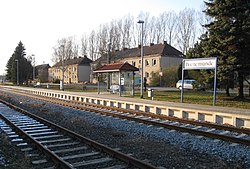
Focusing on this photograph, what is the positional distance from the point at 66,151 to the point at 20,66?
246 feet

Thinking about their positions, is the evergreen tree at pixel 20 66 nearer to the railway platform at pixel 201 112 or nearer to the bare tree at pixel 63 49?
the bare tree at pixel 63 49

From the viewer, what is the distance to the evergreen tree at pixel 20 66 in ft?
255

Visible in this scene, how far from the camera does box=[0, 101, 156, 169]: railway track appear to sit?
261 inches

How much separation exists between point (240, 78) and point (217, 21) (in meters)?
4.53

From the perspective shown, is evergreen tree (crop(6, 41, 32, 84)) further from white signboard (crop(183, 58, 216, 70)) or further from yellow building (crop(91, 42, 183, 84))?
white signboard (crop(183, 58, 216, 70))

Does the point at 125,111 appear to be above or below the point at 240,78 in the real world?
below

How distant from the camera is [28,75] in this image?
79625 mm

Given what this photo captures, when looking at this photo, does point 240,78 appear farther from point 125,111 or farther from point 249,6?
point 125,111

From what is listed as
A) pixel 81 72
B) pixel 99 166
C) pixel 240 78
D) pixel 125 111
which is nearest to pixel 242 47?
pixel 240 78

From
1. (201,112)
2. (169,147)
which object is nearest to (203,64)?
(201,112)

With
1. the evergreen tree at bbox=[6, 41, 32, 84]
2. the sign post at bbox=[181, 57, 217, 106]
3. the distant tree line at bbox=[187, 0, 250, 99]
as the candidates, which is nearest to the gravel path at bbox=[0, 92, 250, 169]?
the sign post at bbox=[181, 57, 217, 106]

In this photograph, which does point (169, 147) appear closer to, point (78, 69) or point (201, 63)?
point (201, 63)

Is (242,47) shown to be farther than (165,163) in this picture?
Yes

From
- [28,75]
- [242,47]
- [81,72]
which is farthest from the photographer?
[81,72]
